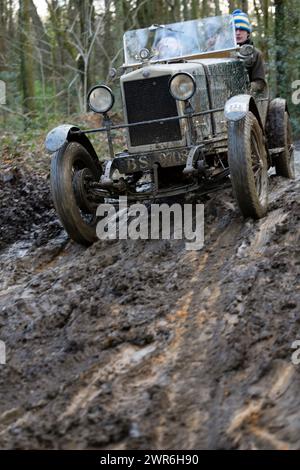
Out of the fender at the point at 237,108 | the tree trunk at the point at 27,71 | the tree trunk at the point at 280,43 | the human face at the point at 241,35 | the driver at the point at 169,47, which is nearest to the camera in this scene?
the fender at the point at 237,108

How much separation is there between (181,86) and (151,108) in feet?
1.54

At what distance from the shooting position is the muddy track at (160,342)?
3.21 meters

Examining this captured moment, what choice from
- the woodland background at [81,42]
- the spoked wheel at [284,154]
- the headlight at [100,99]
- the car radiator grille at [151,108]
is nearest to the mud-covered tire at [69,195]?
the headlight at [100,99]

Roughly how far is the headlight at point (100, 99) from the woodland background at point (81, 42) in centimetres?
→ 723

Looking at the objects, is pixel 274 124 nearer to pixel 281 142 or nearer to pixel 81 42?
pixel 281 142

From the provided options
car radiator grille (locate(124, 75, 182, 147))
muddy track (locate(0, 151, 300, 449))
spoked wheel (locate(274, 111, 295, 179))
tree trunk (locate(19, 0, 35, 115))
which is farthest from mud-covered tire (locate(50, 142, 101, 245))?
tree trunk (locate(19, 0, 35, 115))

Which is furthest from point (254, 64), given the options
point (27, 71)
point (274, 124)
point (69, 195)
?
point (27, 71)

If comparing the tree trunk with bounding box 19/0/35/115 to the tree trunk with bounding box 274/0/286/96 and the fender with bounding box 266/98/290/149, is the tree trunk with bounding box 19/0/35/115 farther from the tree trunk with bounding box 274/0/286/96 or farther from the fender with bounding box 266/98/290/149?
the fender with bounding box 266/98/290/149

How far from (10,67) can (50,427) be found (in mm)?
16715

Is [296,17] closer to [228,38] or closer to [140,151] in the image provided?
[228,38]

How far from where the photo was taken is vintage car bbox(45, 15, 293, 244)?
5.71 meters

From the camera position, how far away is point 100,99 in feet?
20.5

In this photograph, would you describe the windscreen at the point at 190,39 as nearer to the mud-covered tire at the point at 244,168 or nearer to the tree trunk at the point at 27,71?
the mud-covered tire at the point at 244,168

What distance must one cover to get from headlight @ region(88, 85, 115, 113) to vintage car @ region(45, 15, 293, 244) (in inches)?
0.4
